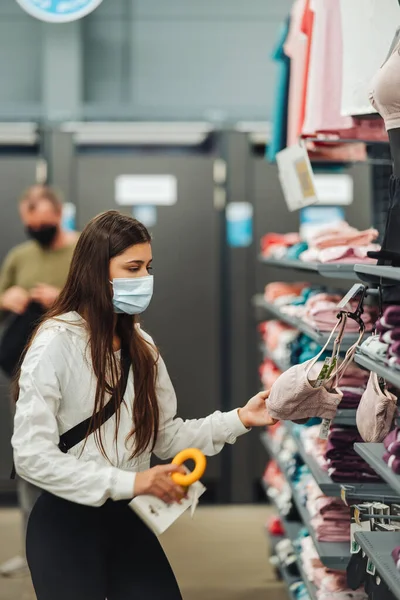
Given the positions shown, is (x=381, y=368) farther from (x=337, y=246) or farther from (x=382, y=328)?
(x=337, y=246)

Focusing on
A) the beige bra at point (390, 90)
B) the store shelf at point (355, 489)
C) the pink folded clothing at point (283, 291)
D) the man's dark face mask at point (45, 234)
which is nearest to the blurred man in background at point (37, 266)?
the man's dark face mask at point (45, 234)

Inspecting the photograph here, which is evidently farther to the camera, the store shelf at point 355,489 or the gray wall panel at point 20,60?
the gray wall panel at point 20,60

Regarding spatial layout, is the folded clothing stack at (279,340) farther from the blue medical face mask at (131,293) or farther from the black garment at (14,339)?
the blue medical face mask at (131,293)

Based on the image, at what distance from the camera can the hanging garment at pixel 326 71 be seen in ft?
12.5

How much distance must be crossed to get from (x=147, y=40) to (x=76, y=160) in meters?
2.04

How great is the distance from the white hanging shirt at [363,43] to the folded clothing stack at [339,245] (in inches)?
19.0

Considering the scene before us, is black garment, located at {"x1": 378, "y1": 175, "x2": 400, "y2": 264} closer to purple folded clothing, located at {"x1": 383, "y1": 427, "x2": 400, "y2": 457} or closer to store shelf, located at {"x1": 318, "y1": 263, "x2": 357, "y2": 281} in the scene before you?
purple folded clothing, located at {"x1": 383, "y1": 427, "x2": 400, "y2": 457}

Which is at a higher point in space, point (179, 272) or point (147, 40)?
point (147, 40)

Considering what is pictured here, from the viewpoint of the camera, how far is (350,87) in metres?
3.46

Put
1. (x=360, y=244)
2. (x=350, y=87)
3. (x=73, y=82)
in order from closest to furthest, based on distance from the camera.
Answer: (x=350, y=87) → (x=360, y=244) → (x=73, y=82)

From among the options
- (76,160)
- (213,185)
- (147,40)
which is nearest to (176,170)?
(213,185)

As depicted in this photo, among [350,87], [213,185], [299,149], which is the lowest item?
[213,185]

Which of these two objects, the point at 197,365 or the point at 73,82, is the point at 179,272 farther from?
the point at 73,82

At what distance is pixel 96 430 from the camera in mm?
2611
